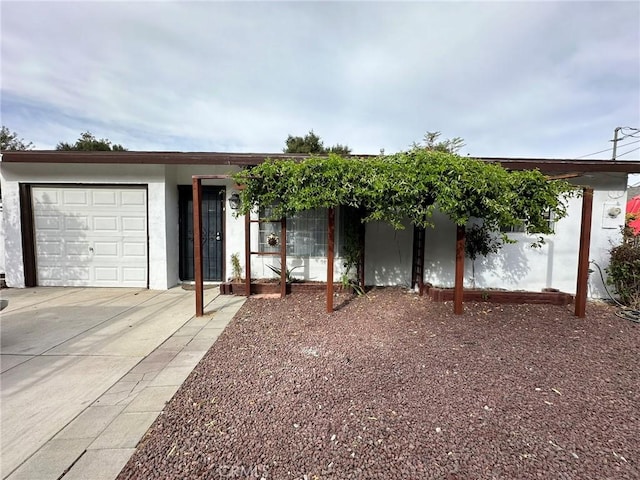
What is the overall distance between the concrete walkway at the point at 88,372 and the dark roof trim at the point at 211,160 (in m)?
2.69

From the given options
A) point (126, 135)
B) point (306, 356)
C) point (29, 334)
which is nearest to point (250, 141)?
point (126, 135)

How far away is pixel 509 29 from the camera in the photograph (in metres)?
6.56

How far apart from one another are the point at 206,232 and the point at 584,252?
707 centimetres

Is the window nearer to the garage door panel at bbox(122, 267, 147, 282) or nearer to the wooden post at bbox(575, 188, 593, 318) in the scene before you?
the garage door panel at bbox(122, 267, 147, 282)

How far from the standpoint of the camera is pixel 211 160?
18.0 ft

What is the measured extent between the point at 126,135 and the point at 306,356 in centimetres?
1898

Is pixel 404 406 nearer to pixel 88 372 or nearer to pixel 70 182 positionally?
pixel 88 372

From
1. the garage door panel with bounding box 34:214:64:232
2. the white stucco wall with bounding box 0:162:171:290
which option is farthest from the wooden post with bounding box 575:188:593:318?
the garage door panel with bounding box 34:214:64:232

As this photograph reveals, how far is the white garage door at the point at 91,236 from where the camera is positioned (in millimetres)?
6273

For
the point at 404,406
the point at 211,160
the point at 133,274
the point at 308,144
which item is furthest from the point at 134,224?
the point at 308,144

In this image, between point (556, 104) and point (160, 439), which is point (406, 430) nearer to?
point (160, 439)

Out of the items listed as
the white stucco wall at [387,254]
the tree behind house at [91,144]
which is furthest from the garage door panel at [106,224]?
the tree behind house at [91,144]

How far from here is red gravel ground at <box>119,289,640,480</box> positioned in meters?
1.72

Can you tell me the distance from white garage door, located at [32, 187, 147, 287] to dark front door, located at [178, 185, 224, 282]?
773 millimetres
